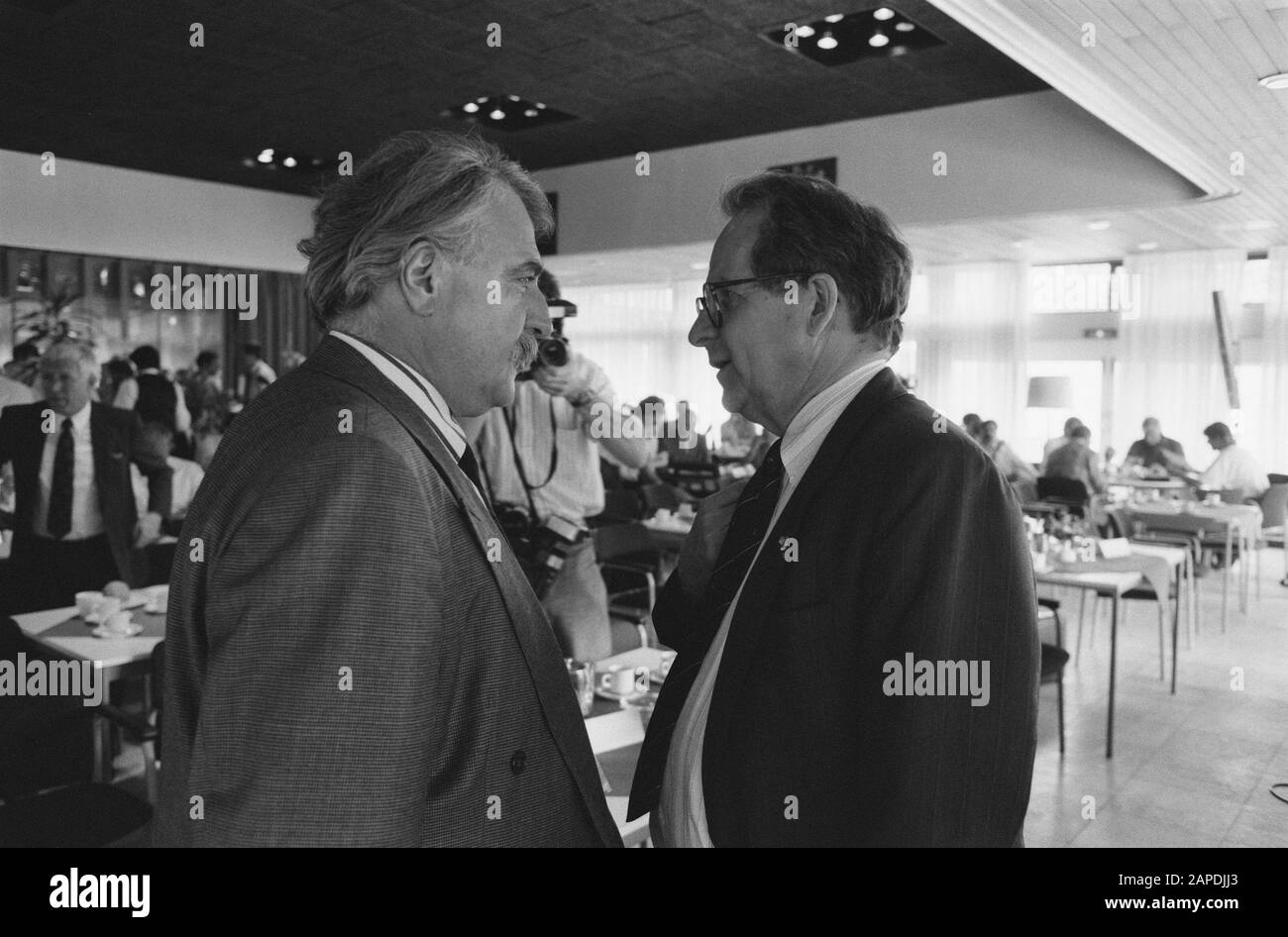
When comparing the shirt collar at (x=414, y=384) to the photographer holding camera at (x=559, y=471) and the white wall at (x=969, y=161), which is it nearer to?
the photographer holding camera at (x=559, y=471)

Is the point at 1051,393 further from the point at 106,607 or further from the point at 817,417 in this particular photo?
the point at 817,417

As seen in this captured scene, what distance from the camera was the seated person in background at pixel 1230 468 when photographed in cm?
912

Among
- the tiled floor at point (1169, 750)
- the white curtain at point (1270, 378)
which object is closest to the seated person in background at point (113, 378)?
the tiled floor at point (1169, 750)

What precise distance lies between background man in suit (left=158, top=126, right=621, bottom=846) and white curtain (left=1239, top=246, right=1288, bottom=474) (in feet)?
40.2

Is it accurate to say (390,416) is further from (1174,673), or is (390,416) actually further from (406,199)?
(1174,673)

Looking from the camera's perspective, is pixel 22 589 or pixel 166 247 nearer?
pixel 22 589

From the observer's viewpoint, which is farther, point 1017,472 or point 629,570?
point 1017,472

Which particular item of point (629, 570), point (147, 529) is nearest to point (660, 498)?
point (629, 570)

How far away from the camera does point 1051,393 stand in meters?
11.6

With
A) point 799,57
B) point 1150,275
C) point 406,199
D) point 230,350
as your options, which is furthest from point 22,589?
point 1150,275

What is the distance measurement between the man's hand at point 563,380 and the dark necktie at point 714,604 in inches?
72.6

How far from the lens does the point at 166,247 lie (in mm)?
10039

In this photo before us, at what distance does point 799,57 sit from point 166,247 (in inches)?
274

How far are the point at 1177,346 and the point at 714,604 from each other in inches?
482
